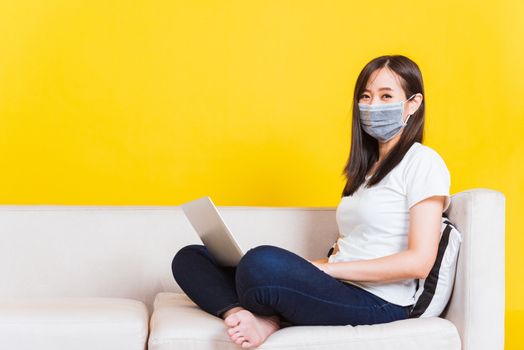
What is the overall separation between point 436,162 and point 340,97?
1303 mm

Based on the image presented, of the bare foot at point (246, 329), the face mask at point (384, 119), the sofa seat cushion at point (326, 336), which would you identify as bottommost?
the sofa seat cushion at point (326, 336)

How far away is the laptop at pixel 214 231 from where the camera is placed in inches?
86.5

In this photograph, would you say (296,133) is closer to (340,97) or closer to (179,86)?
(340,97)

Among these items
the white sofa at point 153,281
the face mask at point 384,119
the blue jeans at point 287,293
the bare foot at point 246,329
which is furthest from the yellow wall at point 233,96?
the bare foot at point 246,329

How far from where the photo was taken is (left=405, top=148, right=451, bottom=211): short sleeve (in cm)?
223

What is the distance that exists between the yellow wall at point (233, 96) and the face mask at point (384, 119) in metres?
1.03

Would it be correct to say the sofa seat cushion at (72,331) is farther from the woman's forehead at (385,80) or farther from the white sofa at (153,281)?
the woman's forehead at (385,80)

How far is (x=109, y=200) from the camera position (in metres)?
3.42

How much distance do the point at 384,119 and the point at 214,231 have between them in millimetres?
583

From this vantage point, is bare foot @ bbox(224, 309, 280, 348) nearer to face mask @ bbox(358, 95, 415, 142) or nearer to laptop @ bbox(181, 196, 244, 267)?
laptop @ bbox(181, 196, 244, 267)

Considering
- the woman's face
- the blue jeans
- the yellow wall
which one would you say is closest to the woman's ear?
the woman's face

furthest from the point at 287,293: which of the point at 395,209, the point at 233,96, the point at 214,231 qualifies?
the point at 233,96

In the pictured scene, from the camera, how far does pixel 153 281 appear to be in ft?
9.21

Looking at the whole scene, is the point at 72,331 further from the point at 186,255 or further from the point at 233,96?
the point at 233,96
